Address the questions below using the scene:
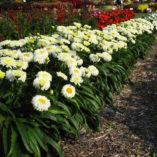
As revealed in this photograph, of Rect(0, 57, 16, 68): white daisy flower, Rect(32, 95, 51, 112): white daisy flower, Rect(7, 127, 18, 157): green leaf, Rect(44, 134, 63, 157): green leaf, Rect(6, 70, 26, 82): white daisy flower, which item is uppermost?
Rect(0, 57, 16, 68): white daisy flower

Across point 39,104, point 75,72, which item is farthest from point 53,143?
point 75,72

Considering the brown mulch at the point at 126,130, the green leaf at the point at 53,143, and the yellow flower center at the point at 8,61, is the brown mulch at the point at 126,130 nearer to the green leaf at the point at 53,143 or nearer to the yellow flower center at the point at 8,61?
the green leaf at the point at 53,143

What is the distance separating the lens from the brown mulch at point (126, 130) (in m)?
3.06

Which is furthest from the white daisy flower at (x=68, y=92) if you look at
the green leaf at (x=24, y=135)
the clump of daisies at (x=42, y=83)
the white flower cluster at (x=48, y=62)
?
the green leaf at (x=24, y=135)

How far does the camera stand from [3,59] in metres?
2.84

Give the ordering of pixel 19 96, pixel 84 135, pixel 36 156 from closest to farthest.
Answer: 1. pixel 36 156
2. pixel 19 96
3. pixel 84 135

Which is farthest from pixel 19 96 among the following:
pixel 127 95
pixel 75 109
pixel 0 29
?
pixel 0 29

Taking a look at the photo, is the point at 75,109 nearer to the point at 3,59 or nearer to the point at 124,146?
the point at 124,146

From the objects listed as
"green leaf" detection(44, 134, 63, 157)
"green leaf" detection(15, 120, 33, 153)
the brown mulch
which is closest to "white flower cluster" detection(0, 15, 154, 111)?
"green leaf" detection(15, 120, 33, 153)

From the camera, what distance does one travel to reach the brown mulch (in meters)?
3.06

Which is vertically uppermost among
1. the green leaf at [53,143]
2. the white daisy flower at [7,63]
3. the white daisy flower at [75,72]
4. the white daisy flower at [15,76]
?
the white daisy flower at [7,63]

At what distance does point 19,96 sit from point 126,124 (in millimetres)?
1873

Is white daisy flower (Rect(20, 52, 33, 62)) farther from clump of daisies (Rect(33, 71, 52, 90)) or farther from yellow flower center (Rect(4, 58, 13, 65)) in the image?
clump of daisies (Rect(33, 71, 52, 90))

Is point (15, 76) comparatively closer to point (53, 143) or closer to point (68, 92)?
point (68, 92)
